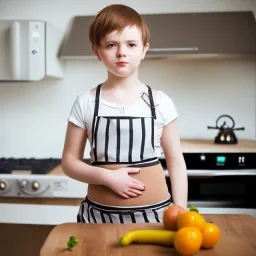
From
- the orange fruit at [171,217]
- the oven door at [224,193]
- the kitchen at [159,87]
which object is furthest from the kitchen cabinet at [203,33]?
the orange fruit at [171,217]

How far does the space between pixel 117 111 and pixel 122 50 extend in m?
0.14

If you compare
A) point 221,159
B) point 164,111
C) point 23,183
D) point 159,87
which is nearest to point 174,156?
point 164,111

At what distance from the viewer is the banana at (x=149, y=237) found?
69 centimetres

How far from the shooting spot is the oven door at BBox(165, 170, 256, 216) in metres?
1.94

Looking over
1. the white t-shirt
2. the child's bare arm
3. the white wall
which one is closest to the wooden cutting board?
the child's bare arm

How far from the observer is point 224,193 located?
205 cm

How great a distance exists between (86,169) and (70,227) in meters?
0.14

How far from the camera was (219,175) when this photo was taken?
6.36 ft

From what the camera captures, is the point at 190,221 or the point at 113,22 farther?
the point at 113,22

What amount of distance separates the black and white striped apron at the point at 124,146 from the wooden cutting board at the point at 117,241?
10 cm

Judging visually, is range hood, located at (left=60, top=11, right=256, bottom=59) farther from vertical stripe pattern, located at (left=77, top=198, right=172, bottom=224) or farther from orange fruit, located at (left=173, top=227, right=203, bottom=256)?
orange fruit, located at (left=173, top=227, right=203, bottom=256)

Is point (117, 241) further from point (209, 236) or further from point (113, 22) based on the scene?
point (113, 22)

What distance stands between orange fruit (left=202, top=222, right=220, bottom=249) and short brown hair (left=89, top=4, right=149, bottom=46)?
1.48 feet

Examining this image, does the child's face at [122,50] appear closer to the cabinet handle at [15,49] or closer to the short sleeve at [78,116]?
the short sleeve at [78,116]
